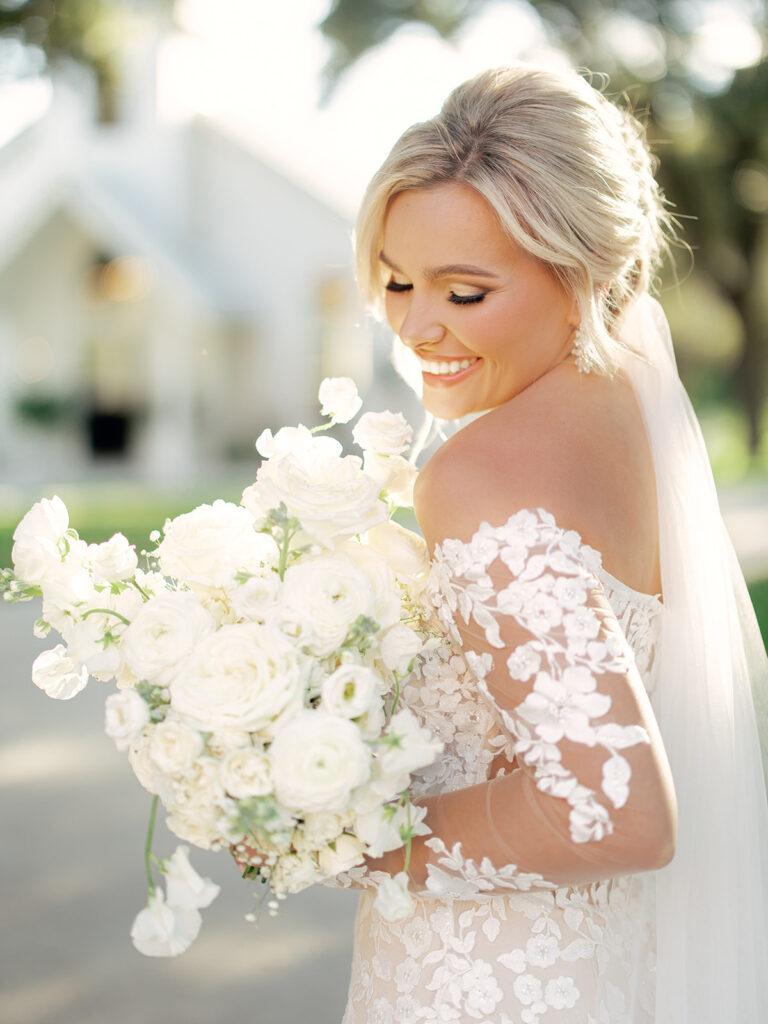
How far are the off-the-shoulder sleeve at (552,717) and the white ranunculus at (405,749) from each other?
13 cm

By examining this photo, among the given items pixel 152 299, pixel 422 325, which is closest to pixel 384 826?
pixel 422 325

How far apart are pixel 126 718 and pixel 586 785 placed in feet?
1.99

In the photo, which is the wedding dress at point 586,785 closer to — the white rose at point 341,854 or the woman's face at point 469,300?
the white rose at point 341,854

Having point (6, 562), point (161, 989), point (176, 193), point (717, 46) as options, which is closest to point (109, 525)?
point (6, 562)

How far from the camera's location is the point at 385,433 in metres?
1.83

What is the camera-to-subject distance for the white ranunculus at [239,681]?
1.44m

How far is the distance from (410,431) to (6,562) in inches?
373

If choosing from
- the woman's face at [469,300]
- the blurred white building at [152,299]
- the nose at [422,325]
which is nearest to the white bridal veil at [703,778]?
the woman's face at [469,300]

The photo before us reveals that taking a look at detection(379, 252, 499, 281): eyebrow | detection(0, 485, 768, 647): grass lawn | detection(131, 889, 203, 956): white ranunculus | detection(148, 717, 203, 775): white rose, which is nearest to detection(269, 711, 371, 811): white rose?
detection(148, 717, 203, 775): white rose

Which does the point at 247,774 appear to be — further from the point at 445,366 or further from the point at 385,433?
the point at 445,366

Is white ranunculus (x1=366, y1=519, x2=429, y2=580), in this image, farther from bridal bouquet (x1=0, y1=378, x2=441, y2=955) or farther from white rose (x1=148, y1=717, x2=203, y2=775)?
white rose (x1=148, y1=717, x2=203, y2=775)

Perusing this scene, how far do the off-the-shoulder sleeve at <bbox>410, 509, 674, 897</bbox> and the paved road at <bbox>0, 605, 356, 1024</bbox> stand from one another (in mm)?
2636

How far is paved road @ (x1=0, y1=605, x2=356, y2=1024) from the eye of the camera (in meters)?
3.87

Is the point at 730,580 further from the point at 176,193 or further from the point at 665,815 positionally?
the point at 176,193
